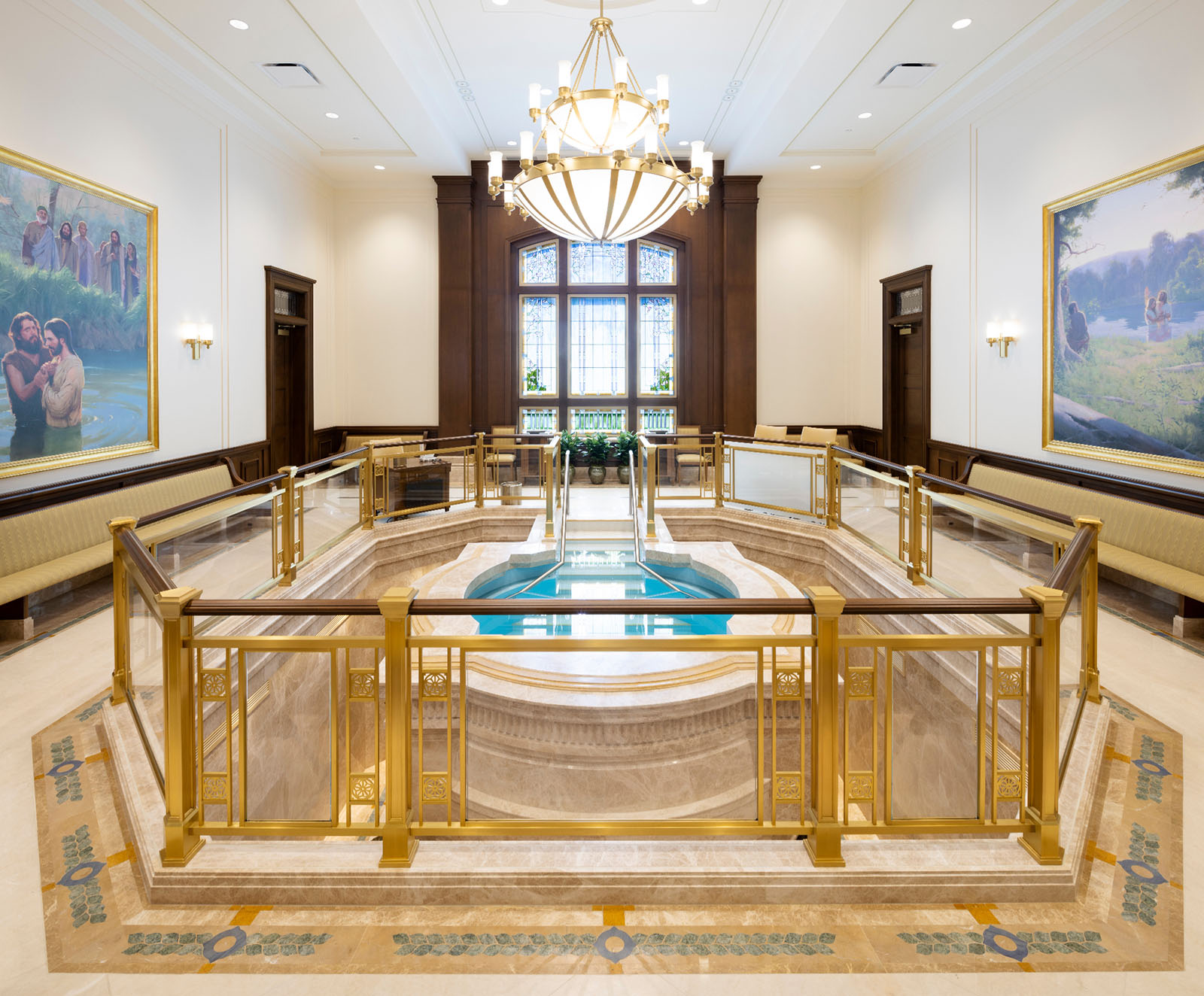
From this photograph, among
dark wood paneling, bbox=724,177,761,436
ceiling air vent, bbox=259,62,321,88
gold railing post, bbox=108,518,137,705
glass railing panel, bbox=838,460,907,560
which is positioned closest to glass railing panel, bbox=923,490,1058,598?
glass railing panel, bbox=838,460,907,560

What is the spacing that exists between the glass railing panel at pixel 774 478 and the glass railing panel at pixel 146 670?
6.21 m

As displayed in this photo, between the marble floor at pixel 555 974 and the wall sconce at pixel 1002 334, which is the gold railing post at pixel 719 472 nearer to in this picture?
the wall sconce at pixel 1002 334

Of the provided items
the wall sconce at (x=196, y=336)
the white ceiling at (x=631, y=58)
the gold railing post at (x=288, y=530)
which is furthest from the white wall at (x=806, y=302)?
the gold railing post at (x=288, y=530)

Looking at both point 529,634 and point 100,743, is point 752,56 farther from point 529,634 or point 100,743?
point 100,743

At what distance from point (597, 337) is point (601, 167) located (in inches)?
251

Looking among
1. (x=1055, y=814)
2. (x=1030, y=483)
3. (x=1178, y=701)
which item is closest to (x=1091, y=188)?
(x=1030, y=483)

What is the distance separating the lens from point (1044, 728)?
8.54 feet

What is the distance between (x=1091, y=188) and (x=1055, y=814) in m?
5.92

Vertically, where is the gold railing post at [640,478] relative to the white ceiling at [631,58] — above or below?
below

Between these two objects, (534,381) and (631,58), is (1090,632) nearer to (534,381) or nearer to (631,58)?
(631,58)

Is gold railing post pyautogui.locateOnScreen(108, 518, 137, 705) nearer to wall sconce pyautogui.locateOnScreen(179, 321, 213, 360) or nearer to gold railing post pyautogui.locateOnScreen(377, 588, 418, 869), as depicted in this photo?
gold railing post pyautogui.locateOnScreen(377, 588, 418, 869)

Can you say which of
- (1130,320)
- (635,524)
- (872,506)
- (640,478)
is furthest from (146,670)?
(1130,320)

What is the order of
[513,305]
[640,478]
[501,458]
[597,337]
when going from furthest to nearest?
[597,337] → [513,305] → [501,458] → [640,478]

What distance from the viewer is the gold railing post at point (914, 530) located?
5.59 m
